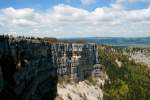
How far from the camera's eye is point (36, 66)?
119625 mm

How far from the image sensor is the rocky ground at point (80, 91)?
481 ft

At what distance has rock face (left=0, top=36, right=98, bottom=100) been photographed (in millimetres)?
88012

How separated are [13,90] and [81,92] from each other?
7696cm

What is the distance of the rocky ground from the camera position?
146512 millimetres

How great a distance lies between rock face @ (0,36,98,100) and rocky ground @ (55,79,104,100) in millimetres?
3397

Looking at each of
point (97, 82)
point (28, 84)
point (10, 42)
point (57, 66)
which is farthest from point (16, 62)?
point (97, 82)

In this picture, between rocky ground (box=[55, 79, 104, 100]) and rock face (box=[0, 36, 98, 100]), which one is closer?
rock face (box=[0, 36, 98, 100])

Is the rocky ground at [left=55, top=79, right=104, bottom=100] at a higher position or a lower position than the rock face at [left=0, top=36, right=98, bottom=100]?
lower

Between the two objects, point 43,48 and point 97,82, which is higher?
point 43,48

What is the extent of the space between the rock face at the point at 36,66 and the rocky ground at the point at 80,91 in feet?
11.1

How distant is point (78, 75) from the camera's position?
586ft

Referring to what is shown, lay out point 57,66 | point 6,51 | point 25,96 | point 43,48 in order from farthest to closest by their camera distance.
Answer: point 57,66, point 43,48, point 25,96, point 6,51

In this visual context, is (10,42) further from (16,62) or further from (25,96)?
(25,96)

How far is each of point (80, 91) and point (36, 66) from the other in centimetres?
4847
